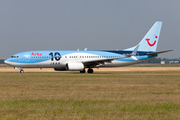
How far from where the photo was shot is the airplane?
45594 millimetres

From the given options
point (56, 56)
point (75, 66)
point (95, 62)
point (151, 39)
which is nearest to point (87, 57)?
point (95, 62)

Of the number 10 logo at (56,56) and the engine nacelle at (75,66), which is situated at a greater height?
the number 10 logo at (56,56)

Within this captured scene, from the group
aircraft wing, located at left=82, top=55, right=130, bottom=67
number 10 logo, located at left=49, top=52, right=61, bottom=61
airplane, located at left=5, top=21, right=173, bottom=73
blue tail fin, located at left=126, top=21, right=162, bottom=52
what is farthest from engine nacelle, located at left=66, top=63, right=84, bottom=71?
blue tail fin, located at left=126, top=21, right=162, bottom=52

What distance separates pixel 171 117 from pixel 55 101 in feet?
20.5

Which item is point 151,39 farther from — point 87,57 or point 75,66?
point 75,66

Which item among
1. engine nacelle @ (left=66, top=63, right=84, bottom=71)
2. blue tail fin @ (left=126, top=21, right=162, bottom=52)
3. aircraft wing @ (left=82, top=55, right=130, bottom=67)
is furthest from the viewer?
blue tail fin @ (left=126, top=21, right=162, bottom=52)

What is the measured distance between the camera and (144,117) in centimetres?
1025

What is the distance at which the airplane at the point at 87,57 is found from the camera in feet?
150

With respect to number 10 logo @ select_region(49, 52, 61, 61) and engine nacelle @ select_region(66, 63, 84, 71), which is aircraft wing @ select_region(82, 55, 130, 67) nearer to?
engine nacelle @ select_region(66, 63, 84, 71)

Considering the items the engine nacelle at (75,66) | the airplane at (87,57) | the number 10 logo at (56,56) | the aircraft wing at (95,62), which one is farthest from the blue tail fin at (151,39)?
the number 10 logo at (56,56)

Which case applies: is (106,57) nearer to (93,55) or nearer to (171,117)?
(93,55)

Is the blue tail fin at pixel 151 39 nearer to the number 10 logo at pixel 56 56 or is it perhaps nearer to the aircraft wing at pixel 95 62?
the aircraft wing at pixel 95 62

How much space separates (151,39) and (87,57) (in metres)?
13.3

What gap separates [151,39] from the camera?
1992 inches
